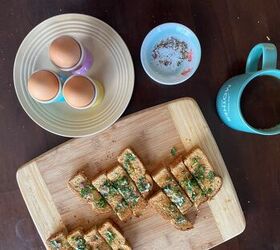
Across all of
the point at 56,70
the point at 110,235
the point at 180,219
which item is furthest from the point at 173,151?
the point at 56,70

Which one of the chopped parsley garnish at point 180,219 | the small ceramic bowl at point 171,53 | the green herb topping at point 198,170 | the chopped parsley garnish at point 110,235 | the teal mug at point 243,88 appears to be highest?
the small ceramic bowl at point 171,53

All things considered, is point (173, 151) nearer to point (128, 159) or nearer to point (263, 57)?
point (128, 159)

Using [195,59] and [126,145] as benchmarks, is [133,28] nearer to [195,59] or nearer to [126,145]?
[195,59]

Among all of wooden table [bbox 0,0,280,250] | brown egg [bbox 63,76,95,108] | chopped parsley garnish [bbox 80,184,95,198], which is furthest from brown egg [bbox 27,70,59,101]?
chopped parsley garnish [bbox 80,184,95,198]

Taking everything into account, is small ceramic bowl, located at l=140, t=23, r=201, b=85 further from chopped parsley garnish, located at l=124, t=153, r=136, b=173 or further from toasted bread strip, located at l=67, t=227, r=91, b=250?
toasted bread strip, located at l=67, t=227, r=91, b=250

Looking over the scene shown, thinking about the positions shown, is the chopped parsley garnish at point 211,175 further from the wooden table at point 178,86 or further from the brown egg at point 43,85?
the brown egg at point 43,85

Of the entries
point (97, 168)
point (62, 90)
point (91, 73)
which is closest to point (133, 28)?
point (91, 73)

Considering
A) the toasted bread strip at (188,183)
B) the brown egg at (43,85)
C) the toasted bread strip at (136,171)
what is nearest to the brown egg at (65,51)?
the brown egg at (43,85)

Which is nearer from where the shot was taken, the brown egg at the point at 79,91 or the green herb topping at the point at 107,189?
the brown egg at the point at 79,91
